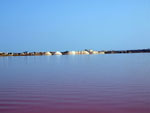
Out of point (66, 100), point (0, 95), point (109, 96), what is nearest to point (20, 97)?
point (0, 95)

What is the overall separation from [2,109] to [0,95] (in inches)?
88.1

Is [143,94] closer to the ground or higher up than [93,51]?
closer to the ground

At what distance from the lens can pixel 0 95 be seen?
28.1ft

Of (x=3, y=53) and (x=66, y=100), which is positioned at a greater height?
(x=3, y=53)

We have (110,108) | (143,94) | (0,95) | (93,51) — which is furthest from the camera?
(93,51)

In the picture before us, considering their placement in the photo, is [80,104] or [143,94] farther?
[143,94]

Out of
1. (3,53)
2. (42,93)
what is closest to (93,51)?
Answer: (3,53)

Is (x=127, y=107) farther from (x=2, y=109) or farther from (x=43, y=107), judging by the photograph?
(x=2, y=109)

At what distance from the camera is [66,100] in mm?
7430

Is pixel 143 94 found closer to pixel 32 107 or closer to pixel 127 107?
pixel 127 107

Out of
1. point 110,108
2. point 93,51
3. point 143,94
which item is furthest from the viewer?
point 93,51

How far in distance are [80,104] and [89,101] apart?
454 mm

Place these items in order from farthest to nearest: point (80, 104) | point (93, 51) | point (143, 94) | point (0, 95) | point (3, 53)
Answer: point (93, 51)
point (3, 53)
point (0, 95)
point (143, 94)
point (80, 104)

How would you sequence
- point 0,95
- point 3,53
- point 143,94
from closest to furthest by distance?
point 143,94 → point 0,95 → point 3,53
